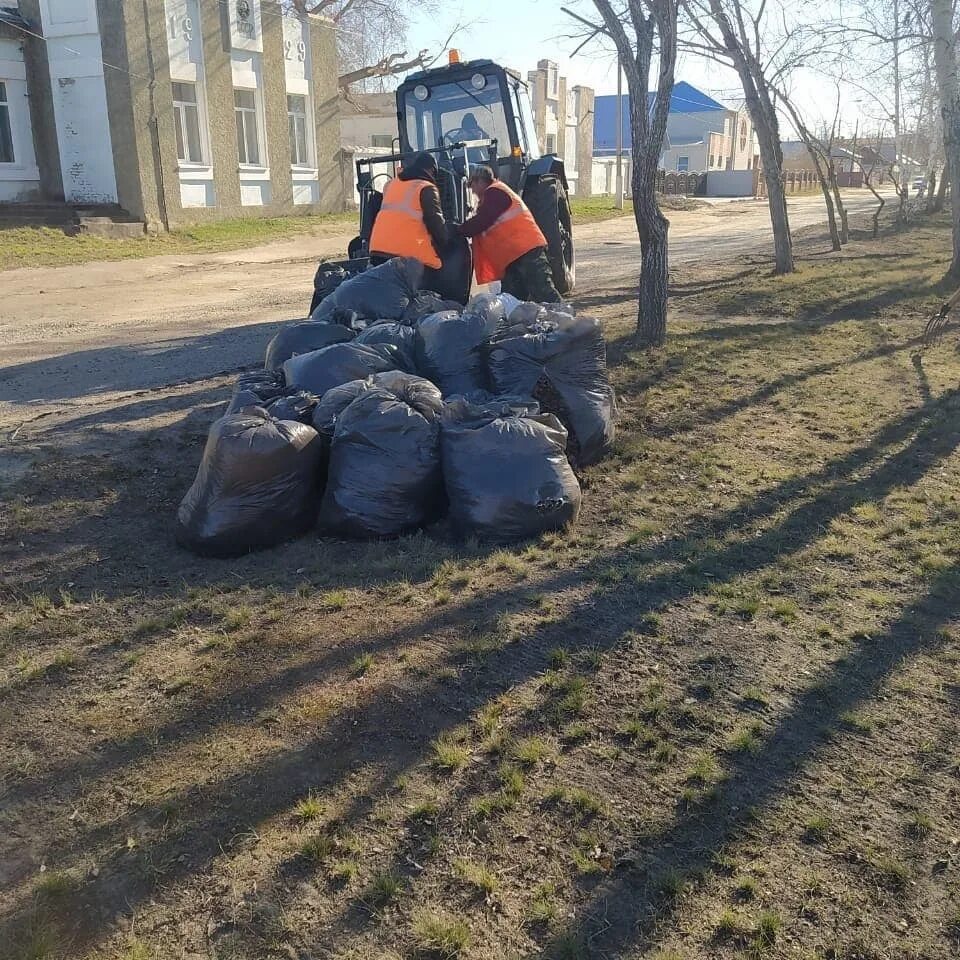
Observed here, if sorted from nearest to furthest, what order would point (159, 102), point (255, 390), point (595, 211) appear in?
point (255, 390) → point (159, 102) → point (595, 211)

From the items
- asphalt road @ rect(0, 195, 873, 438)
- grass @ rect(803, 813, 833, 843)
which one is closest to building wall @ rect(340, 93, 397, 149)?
asphalt road @ rect(0, 195, 873, 438)

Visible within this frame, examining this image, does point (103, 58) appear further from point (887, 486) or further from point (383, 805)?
point (383, 805)

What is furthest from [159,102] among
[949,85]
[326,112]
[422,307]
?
[422,307]

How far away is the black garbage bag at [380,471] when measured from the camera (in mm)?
3857

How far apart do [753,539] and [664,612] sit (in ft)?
2.65

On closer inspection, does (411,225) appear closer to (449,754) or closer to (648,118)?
(648,118)

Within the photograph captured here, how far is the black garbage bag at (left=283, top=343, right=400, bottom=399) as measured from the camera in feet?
15.2

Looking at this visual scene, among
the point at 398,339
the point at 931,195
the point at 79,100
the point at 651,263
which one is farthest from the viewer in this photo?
the point at 931,195

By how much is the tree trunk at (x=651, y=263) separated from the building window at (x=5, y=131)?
48.6 feet

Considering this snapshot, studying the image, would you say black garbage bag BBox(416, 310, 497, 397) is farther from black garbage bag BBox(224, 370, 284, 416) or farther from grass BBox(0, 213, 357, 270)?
grass BBox(0, 213, 357, 270)

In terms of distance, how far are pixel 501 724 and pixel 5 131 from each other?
18591mm

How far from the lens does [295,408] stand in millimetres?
4199

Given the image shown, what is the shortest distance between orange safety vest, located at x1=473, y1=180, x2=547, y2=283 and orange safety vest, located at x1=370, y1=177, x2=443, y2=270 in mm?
522

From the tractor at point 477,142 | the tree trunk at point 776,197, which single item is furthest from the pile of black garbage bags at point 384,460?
the tree trunk at point 776,197
